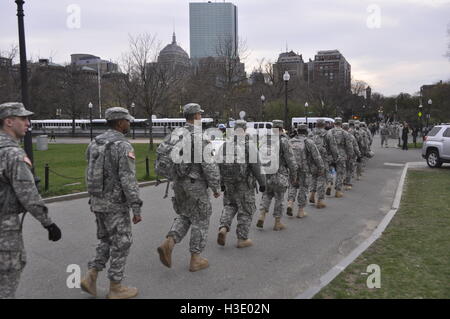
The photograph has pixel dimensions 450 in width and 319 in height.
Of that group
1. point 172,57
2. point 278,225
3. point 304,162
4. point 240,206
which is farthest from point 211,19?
point 240,206

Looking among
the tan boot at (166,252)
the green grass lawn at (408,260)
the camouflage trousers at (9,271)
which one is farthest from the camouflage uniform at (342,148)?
the camouflage trousers at (9,271)

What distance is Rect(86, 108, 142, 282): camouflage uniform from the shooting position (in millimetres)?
4375

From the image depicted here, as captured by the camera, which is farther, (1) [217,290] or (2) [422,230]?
(2) [422,230]

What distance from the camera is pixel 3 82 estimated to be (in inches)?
1262

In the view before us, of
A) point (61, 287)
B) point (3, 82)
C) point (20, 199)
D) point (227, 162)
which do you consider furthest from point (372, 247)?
point (3, 82)

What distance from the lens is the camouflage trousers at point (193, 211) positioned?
524 centimetres

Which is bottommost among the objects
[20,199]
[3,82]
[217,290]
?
[217,290]

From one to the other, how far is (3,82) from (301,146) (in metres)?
31.0

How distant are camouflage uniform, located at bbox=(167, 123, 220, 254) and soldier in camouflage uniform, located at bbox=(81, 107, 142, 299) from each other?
3.09 feet

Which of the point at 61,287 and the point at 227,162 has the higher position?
the point at 227,162

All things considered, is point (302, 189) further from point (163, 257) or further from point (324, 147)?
point (163, 257)

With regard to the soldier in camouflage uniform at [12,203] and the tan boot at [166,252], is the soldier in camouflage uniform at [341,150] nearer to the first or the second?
the tan boot at [166,252]
